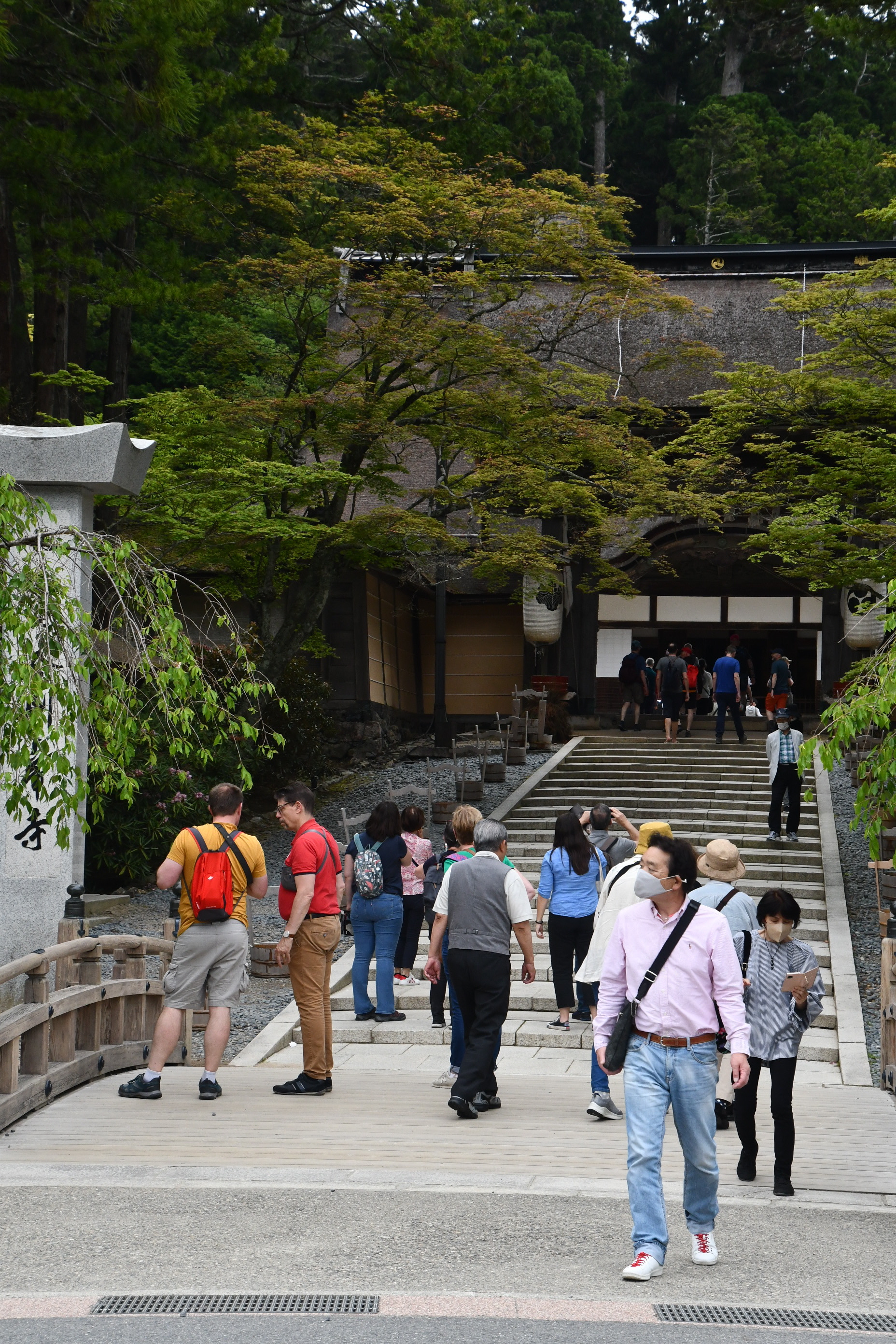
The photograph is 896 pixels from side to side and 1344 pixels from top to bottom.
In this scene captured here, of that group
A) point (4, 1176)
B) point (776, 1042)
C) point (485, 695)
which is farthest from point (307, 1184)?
point (485, 695)

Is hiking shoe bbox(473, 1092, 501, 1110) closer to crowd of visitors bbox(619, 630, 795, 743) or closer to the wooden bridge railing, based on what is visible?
the wooden bridge railing

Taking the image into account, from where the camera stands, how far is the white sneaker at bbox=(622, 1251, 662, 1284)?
14.8ft

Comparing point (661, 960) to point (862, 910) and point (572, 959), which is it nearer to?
point (572, 959)

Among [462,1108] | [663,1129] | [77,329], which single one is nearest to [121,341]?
[77,329]

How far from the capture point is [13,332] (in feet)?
54.4

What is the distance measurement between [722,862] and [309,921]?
7.74ft

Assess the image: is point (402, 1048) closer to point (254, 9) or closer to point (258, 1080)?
point (258, 1080)

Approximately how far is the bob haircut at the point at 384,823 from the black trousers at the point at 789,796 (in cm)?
728

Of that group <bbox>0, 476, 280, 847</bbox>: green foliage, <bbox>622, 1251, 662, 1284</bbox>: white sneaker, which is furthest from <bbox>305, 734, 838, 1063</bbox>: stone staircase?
<bbox>622, 1251, 662, 1284</bbox>: white sneaker

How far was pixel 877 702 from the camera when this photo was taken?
20.5 feet

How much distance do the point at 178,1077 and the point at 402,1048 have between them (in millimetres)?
2146

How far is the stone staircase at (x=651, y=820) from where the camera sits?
33.6 ft

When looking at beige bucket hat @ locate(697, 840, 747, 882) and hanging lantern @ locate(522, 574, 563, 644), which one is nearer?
beige bucket hat @ locate(697, 840, 747, 882)

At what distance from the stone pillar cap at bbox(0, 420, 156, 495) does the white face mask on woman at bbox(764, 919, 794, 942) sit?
5.77m
